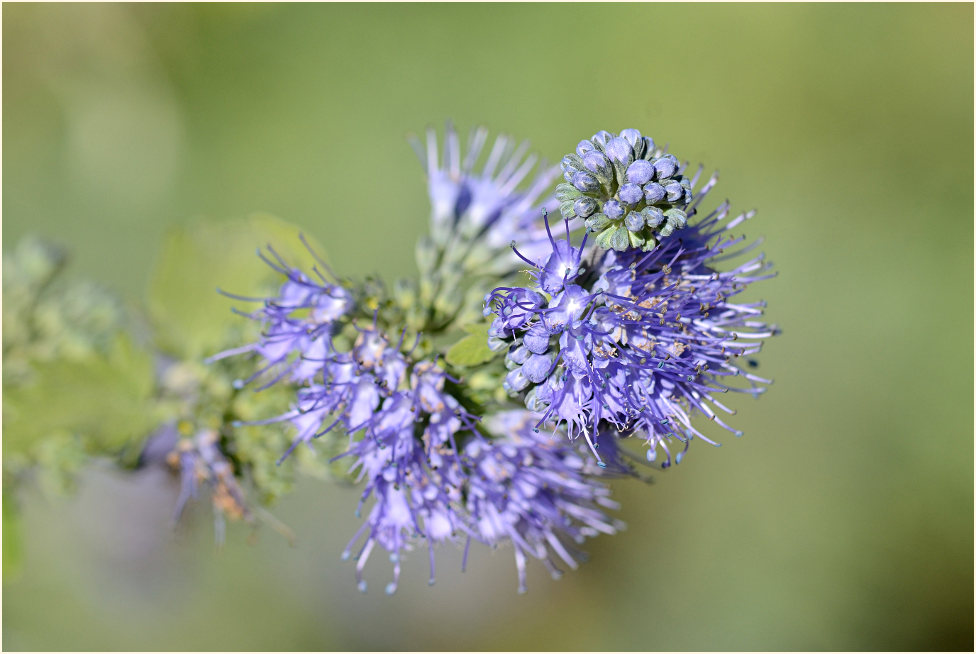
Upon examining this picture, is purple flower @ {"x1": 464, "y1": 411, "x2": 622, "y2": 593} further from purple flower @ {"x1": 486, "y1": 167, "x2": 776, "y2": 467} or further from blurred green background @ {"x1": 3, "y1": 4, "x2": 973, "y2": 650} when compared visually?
blurred green background @ {"x1": 3, "y1": 4, "x2": 973, "y2": 650}

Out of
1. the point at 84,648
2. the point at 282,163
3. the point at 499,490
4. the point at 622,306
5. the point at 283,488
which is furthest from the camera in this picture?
the point at 282,163

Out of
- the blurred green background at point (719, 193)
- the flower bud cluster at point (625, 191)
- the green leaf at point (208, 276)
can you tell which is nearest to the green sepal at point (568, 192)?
the flower bud cluster at point (625, 191)

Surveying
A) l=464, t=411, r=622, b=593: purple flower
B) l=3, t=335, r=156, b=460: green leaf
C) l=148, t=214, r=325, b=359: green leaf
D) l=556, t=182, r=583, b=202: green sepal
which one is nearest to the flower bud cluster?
l=556, t=182, r=583, b=202: green sepal

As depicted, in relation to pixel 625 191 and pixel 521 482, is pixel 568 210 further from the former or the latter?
pixel 521 482

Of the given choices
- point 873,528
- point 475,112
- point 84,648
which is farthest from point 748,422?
point 84,648

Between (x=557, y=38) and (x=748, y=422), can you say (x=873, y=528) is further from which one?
(x=557, y=38)

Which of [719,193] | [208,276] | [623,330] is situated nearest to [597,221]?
[623,330]
